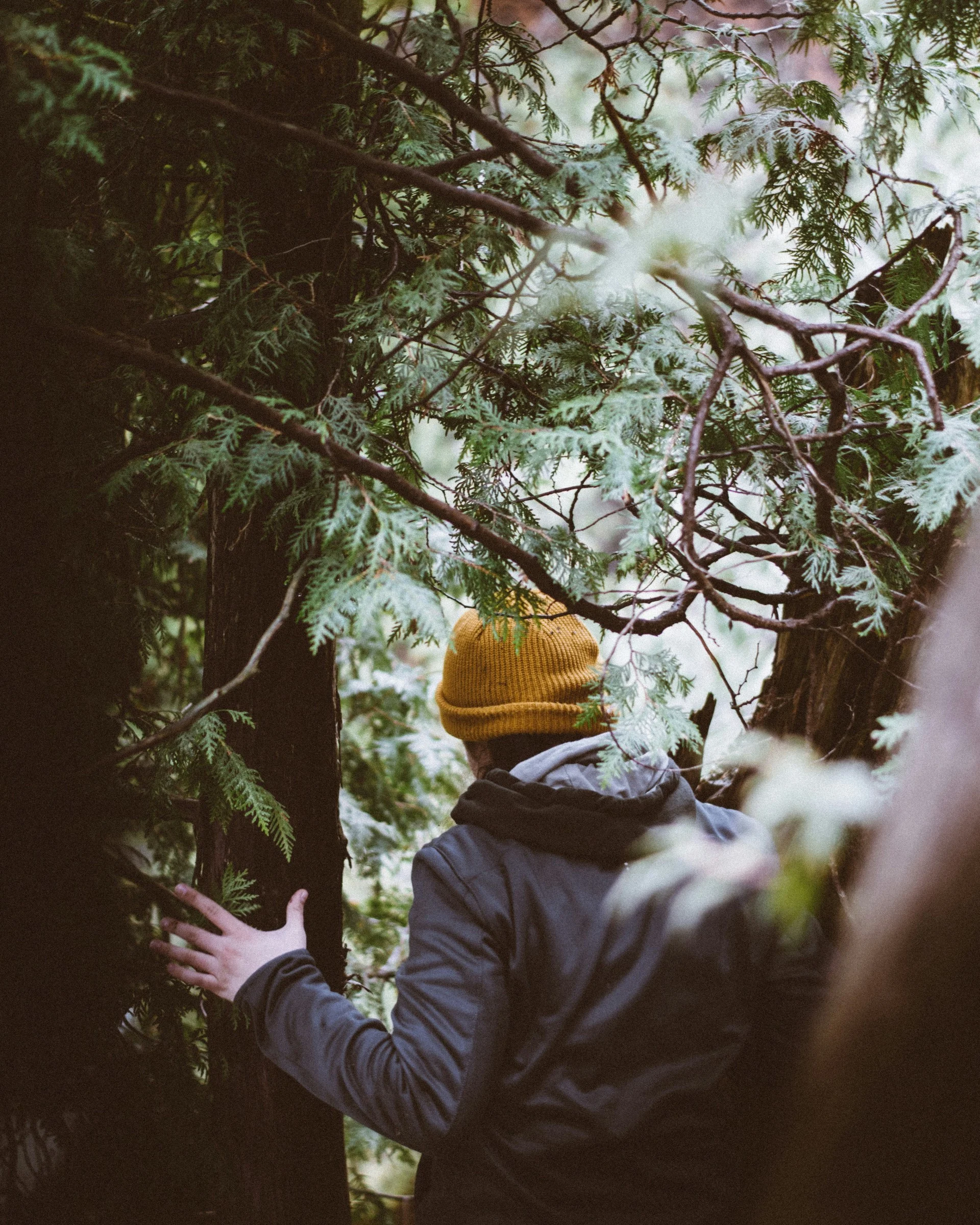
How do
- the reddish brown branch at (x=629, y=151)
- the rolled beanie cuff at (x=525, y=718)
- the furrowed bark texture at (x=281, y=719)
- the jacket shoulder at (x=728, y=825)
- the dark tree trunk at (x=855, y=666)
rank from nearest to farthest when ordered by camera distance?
the reddish brown branch at (x=629, y=151) → the jacket shoulder at (x=728, y=825) → the rolled beanie cuff at (x=525, y=718) → the furrowed bark texture at (x=281, y=719) → the dark tree trunk at (x=855, y=666)

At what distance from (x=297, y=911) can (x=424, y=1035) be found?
650 millimetres

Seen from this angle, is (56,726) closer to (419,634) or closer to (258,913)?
(258,913)

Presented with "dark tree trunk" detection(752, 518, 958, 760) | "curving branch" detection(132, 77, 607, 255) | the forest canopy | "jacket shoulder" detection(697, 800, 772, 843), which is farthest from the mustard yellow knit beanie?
"curving branch" detection(132, 77, 607, 255)

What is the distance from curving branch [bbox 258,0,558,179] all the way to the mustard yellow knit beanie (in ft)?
→ 3.40

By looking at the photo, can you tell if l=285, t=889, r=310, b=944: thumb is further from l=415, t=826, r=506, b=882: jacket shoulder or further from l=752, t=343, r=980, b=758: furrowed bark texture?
l=752, t=343, r=980, b=758: furrowed bark texture

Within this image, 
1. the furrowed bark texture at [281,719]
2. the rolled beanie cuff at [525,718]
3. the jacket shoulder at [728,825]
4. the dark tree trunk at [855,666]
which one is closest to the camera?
the jacket shoulder at [728,825]

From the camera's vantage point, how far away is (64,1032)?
1981 mm

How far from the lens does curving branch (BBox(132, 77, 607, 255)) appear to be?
63.5 inches

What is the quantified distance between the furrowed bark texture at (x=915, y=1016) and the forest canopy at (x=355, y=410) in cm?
69

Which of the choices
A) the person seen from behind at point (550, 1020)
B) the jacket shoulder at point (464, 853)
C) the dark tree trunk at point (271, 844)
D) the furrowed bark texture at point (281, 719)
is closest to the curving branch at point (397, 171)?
the furrowed bark texture at point (281, 719)

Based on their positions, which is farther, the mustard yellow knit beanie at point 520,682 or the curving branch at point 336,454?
the mustard yellow knit beanie at point 520,682

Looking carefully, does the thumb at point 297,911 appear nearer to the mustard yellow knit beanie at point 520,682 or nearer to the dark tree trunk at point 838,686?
the mustard yellow knit beanie at point 520,682

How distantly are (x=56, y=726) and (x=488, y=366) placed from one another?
1457 mm

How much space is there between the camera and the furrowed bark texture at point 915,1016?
0.85 meters
